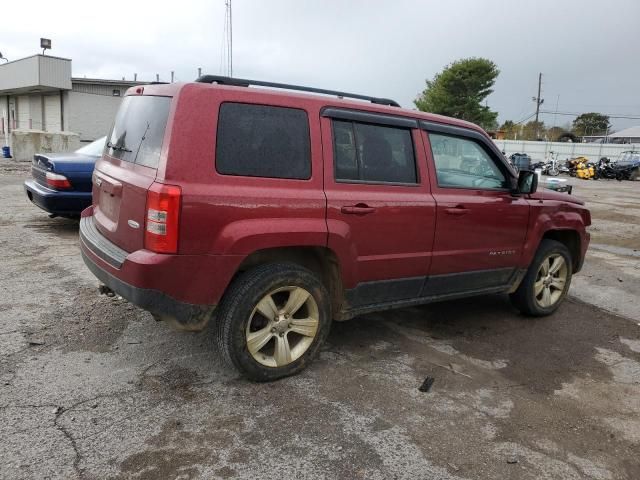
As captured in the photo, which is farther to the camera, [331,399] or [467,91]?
[467,91]

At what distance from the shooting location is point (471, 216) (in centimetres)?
439

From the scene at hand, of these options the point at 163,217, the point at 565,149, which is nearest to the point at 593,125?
the point at 565,149

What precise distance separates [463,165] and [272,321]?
2155 mm

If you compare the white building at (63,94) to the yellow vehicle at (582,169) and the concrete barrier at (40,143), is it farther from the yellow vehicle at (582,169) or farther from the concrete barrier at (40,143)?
the yellow vehicle at (582,169)

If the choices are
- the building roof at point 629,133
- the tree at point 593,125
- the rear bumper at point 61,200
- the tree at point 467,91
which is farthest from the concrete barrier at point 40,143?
the tree at point 593,125

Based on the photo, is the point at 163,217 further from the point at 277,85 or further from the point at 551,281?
the point at 551,281

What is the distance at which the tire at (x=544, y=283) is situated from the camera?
5.16m

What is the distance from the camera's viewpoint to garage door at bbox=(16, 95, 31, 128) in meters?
34.8

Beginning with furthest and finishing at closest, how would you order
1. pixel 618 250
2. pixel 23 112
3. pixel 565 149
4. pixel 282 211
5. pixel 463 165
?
1. pixel 565 149
2. pixel 23 112
3. pixel 618 250
4. pixel 463 165
5. pixel 282 211

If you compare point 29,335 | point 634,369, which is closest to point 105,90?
point 29,335

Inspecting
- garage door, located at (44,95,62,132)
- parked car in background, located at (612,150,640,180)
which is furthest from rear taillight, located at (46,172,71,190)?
parked car in background, located at (612,150,640,180)

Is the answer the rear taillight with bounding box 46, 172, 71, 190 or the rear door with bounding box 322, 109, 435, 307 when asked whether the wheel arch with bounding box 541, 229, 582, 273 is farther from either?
the rear taillight with bounding box 46, 172, 71, 190

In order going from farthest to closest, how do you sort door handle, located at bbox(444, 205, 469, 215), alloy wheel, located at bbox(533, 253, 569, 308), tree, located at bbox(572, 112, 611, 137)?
1. tree, located at bbox(572, 112, 611, 137)
2. alloy wheel, located at bbox(533, 253, 569, 308)
3. door handle, located at bbox(444, 205, 469, 215)

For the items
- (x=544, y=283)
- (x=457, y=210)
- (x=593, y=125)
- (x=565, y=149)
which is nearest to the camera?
(x=457, y=210)
